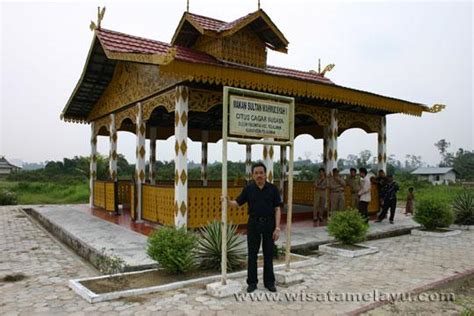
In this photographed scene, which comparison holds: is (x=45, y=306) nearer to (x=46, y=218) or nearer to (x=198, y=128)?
(x=46, y=218)

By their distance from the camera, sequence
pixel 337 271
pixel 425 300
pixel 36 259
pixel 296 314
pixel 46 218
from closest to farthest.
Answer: pixel 296 314
pixel 425 300
pixel 337 271
pixel 36 259
pixel 46 218

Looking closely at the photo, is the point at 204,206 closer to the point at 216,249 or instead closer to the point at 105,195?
the point at 216,249

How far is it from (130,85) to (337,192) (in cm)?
610

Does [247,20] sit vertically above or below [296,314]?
above

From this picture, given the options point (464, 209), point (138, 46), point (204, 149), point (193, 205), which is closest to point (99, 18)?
point (138, 46)

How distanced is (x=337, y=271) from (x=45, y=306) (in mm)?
A: 3985

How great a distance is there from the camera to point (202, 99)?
327 inches

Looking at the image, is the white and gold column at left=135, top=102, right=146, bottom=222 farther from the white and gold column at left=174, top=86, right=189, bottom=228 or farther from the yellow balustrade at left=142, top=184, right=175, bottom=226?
the white and gold column at left=174, top=86, right=189, bottom=228

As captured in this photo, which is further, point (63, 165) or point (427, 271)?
point (63, 165)

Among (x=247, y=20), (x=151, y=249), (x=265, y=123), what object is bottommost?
(x=151, y=249)

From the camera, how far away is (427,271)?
609 centimetres

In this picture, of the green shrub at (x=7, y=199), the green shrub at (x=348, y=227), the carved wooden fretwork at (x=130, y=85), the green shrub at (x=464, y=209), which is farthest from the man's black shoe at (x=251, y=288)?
the green shrub at (x=7, y=199)

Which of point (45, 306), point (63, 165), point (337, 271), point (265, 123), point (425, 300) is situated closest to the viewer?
point (45, 306)

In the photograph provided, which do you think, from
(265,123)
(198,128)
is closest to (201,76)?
(265,123)
